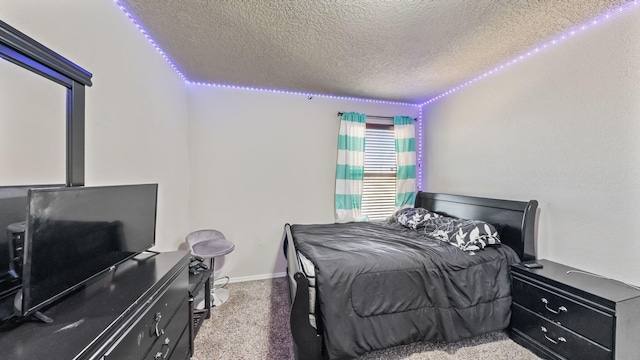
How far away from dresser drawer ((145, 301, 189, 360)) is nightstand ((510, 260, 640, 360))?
8.40 ft

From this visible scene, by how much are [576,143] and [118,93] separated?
3.52m

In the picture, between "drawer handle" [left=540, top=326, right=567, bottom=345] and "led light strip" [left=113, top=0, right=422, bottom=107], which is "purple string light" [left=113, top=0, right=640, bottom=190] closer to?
"led light strip" [left=113, top=0, right=422, bottom=107]

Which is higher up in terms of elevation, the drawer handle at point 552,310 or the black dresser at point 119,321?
the black dresser at point 119,321

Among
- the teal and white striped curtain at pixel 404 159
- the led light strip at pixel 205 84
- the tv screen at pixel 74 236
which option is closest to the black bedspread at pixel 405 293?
the tv screen at pixel 74 236

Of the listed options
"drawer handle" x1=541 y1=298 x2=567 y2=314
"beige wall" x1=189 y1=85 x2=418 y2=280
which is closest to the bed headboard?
"drawer handle" x1=541 y1=298 x2=567 y2=314

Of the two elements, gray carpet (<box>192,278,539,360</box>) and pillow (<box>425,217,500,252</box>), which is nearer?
gray carpet (<box>192,278,539,360</box>)

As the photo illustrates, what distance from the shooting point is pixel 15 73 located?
0.98 m

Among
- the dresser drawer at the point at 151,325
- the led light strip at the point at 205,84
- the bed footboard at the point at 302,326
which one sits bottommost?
the bed footboard at the point at 302,326

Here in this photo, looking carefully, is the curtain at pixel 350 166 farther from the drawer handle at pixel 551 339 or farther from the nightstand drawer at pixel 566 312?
the drawer handle at pixel 551 339

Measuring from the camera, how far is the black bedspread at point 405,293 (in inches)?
65.8

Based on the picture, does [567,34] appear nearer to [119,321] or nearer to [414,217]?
[414,217]

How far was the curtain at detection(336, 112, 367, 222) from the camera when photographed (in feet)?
11.4

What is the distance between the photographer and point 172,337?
4.57ft

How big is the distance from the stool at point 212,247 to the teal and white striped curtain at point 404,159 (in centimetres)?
251
